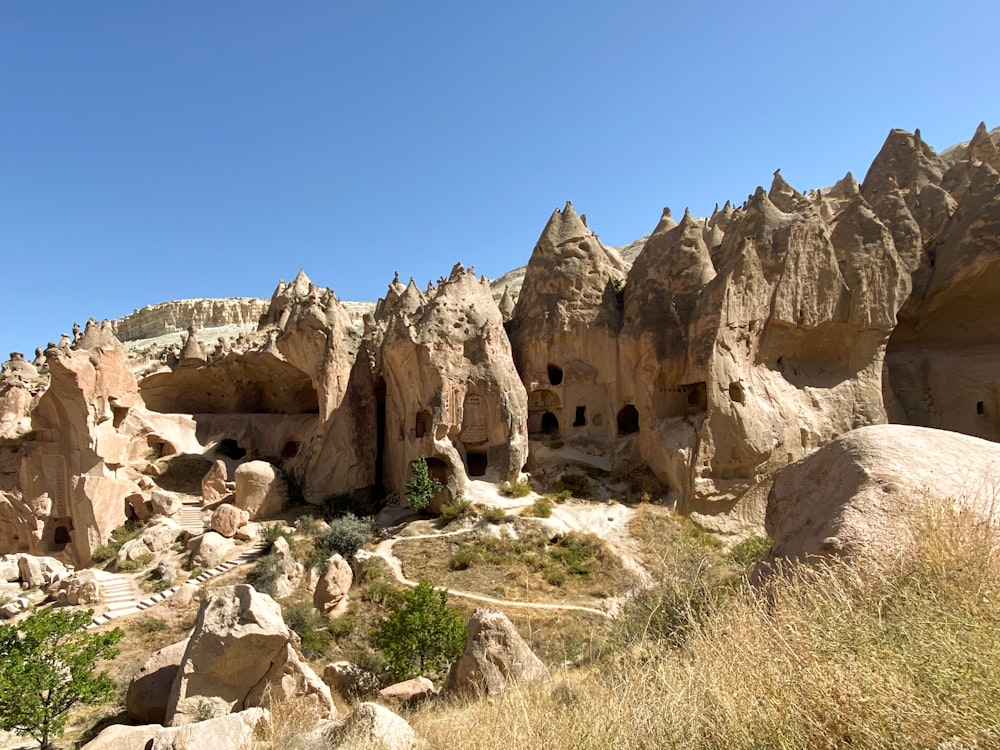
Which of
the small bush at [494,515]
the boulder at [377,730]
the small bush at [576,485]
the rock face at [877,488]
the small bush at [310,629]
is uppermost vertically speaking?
the rock face at [877,488]

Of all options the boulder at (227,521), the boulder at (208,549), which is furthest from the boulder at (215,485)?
the boulder at (208,549)

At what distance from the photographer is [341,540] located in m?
18.3

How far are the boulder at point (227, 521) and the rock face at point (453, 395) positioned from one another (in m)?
5.42

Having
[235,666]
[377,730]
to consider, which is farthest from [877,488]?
[235,666]

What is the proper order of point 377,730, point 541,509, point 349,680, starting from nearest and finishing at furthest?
point 377,730
point 349,680
point 541,509

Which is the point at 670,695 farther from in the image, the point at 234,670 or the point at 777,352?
the point at 777,352

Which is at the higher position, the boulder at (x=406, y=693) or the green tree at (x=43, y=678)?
the green tree at (x=43, y=678)

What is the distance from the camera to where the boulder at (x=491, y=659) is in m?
7.68

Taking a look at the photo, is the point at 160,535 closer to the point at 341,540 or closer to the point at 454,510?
the point at 341,540

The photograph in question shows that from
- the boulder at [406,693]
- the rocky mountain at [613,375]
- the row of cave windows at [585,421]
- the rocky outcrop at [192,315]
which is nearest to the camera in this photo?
the boulder at [406,693]

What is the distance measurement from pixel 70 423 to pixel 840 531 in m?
23.1

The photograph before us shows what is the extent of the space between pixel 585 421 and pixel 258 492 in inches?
478

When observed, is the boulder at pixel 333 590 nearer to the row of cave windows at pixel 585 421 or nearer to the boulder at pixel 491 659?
the boulder at pixel 491 659

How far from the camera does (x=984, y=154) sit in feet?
105
